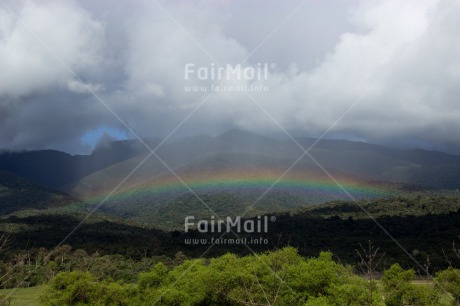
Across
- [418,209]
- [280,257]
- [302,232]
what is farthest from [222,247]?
[418,209]

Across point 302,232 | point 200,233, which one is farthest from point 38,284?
point 302,232

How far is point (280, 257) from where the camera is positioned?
153 feet

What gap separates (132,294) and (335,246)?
210 feet

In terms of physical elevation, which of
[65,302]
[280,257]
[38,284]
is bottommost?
[38,284]

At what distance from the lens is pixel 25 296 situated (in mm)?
70625

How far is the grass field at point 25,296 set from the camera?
62.1 meters

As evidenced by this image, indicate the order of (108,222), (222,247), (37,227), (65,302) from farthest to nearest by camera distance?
(108,222) < (37,227) < (222,247) < (65,302)

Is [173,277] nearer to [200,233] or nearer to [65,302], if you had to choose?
[65,302]

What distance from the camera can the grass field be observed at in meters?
62.1

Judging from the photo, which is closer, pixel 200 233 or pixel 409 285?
pixel 409 285

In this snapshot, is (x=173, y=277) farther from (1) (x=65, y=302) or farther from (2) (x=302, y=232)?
(2) (x=302, y=232)

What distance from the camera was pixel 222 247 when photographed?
10394 centimetres

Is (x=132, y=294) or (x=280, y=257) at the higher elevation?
(x=280, y=257)

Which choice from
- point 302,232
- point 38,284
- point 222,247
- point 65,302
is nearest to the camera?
point 65,302
